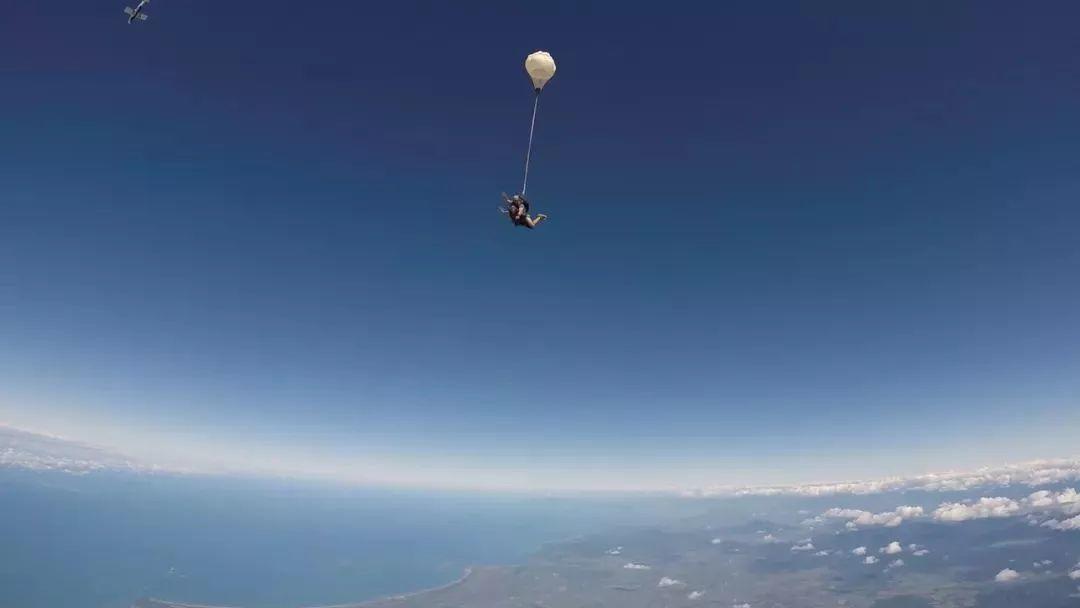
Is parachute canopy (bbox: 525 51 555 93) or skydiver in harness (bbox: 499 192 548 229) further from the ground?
parachute canopy (bbox: 525 51 555 93)

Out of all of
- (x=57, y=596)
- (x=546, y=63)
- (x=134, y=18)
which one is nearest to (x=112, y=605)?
(x=57, y=596)

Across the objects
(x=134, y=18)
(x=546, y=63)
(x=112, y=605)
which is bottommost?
(x=112, y=605)

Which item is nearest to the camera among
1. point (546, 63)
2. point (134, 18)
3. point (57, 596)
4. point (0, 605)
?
point (546, 63)

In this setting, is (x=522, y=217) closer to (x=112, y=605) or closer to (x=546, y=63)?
(x=546, y=63)

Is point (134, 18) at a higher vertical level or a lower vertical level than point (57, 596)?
higher

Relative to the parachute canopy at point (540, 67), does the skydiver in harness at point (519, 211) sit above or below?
below

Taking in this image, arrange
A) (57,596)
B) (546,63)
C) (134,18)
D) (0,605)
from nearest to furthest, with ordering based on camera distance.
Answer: (546,63) < (134,18) < (0,605) < (57,596)

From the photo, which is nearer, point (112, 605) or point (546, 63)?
point (546, 63)
